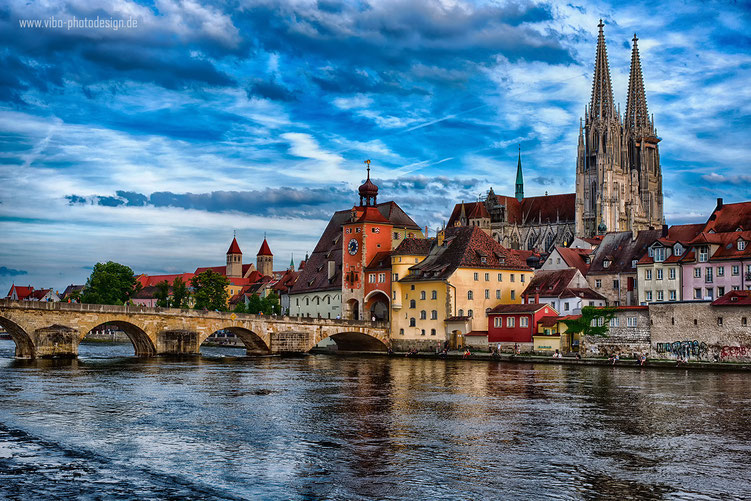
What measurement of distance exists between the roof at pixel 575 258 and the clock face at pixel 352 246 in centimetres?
2248

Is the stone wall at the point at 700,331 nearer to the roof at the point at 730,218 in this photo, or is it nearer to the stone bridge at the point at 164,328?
the roof at the point at 730,218

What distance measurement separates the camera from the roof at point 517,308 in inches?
3306

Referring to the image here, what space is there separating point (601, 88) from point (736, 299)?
124940 millimetres

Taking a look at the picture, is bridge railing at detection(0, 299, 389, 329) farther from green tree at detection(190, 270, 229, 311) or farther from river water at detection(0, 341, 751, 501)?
green tree at detection(190, 270, 229, 311)

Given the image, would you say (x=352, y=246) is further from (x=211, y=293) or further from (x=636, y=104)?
(x=636, y=104)

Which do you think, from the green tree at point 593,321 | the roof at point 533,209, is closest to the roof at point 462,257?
the green tree at point 593,321

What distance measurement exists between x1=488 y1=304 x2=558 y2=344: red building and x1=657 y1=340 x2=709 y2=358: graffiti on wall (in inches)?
504

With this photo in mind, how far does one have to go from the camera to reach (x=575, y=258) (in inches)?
4043

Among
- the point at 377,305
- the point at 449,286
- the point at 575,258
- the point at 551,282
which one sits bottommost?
the point at 377,305

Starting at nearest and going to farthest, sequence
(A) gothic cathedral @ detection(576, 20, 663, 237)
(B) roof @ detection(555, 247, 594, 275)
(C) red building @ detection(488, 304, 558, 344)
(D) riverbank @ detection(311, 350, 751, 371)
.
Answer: (D) riverbank @ detection(311, 350, 751, 371)
(C) red building @ detection(488, 304, 558, 344)
(B) roof @ detection(555, 247, 594, 275)
(A) gothic cathedral @ detection(576, 20, 663, 237)

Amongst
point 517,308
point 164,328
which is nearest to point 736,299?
point 517,308

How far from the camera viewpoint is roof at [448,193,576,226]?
7293 inches

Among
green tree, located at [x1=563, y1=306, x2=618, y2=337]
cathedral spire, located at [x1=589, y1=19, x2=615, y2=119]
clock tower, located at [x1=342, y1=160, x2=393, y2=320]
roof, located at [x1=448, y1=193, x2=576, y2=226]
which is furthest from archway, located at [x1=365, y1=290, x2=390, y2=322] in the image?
cathedral spire, located at [x1=589, y1=19, x2=615, y2=119]

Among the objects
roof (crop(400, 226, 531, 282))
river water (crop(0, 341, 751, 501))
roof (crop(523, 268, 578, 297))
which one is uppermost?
roof (crop(400, 226, 531, 282))
